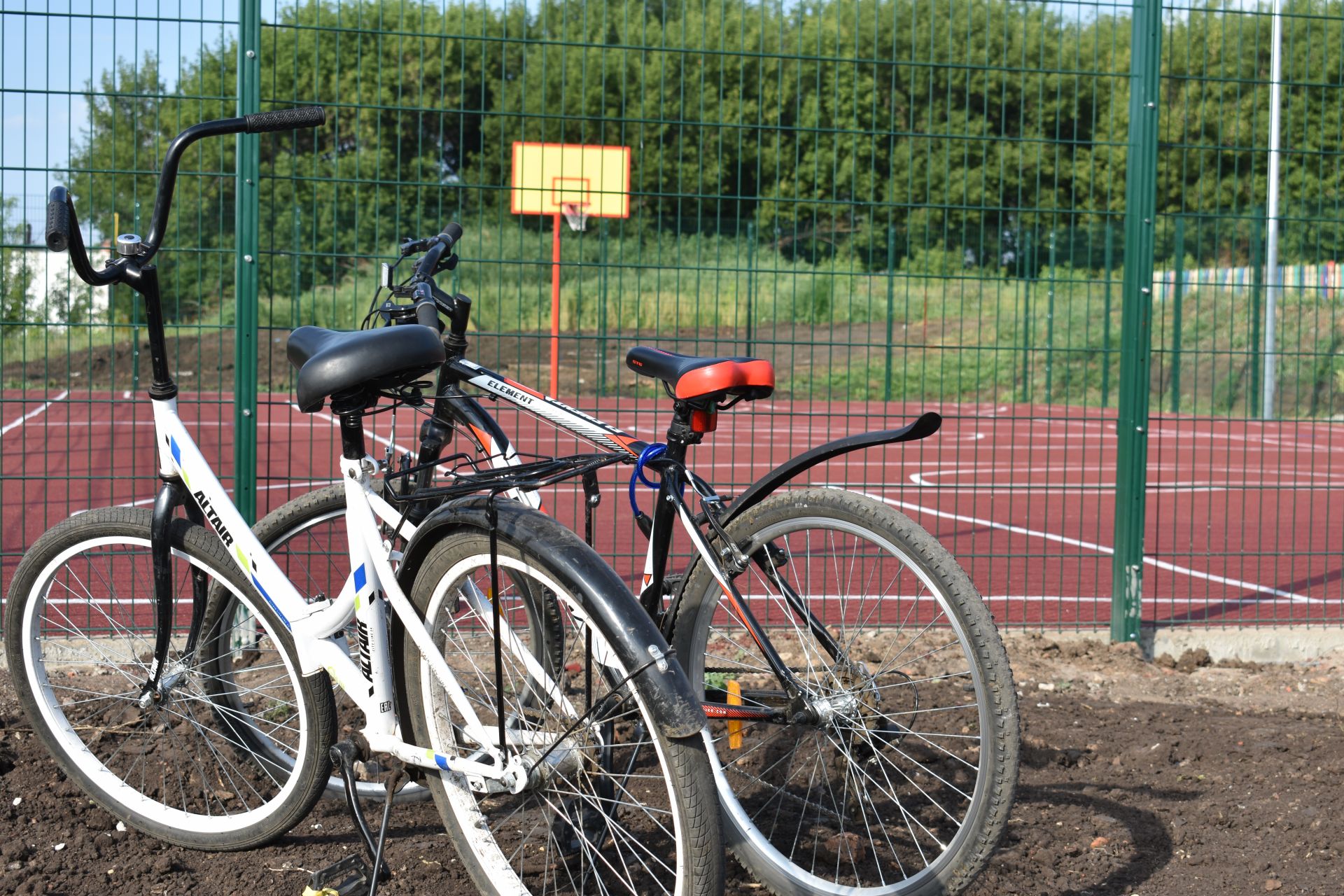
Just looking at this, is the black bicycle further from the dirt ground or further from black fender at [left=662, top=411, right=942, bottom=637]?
the dirt ground

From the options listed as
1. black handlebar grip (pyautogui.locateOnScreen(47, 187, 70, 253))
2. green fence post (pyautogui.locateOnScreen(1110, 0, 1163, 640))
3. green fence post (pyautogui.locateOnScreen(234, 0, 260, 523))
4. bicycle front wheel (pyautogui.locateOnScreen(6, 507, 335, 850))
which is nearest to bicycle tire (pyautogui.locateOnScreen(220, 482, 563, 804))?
bicycle front wheel (pyautogui.locateOnScreen(6, 507, 335, 850))

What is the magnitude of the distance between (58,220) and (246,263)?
2184 millimetres

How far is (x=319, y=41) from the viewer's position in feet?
17.9

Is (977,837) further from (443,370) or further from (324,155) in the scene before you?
(324,155)

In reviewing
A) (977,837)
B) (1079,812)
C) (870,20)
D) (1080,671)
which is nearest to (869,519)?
(977,837)

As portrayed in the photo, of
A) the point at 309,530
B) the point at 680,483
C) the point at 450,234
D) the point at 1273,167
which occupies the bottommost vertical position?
the point at 309,530

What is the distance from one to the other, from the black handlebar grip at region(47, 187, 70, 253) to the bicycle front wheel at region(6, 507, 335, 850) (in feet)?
2.19

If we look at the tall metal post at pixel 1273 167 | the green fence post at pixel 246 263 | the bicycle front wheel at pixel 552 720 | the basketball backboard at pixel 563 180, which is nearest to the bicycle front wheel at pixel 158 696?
the bicycle front wheel at pixel 552 720

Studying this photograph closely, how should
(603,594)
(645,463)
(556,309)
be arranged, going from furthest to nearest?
(556,309) < (645,463) < (603,594)

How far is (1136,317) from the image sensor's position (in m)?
5.77

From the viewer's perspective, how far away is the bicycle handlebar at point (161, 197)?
300cm

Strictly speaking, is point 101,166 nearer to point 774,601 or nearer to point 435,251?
point 435,251

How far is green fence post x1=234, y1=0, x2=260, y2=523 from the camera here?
16.7 feet

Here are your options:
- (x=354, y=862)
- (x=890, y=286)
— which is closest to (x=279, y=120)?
(x=354, y=862)
